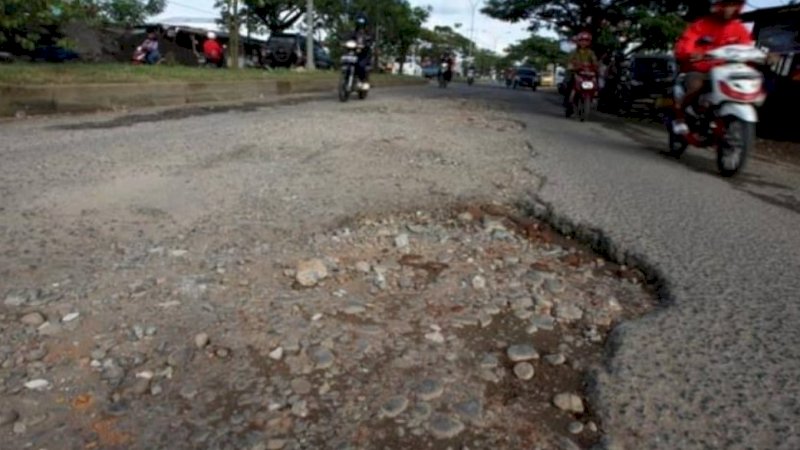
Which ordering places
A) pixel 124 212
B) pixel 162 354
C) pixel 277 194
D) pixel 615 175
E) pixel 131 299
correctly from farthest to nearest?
pixel 615 175 < pixel 277 194 < pixel 124 212 < pixel 131 299 < pixel 162 354

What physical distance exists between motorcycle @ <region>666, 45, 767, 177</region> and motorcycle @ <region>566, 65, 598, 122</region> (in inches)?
207

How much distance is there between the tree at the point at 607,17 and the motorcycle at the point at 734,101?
658 inches

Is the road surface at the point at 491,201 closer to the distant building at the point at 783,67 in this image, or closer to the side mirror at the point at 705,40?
the side mirror at the point at 705,40

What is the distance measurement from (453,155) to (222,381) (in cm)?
353

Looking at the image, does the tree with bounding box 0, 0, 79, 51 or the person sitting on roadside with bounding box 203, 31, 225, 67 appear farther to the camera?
the person sitting on roadside with bounding box 203, 31, 225, 67

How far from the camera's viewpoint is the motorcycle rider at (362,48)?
1069 cm

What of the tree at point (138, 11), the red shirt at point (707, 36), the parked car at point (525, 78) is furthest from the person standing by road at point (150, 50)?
the parked car at point (525, 78)

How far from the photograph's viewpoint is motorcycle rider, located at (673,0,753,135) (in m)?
5.21

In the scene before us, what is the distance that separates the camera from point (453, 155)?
4770 millimetres

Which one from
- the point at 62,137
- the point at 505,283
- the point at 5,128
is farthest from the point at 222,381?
the point at 5,128

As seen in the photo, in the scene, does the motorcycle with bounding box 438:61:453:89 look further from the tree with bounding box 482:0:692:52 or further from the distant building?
the distant building

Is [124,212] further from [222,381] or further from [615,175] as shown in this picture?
[615,175]

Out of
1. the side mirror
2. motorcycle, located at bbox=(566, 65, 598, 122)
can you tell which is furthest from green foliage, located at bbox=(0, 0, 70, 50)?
motorcycle, located at bbox=(566, 65, 598, 122)

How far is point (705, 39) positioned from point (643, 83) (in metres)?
8.69
